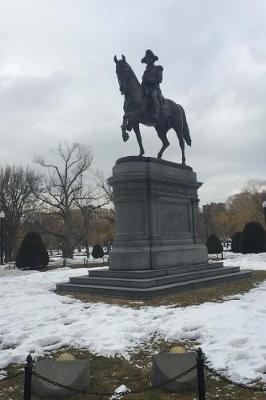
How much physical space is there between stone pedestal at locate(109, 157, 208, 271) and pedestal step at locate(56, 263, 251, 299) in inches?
26.3

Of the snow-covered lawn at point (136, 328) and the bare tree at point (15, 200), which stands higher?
the bare tree at point (15, 200)

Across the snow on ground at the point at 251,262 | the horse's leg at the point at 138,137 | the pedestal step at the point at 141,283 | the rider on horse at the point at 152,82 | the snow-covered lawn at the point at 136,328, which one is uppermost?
the rider on horse at the point at 152,82

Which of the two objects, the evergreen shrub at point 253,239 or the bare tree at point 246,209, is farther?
the bare tree at point 246,209

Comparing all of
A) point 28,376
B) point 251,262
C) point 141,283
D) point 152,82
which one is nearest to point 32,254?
point 251,262

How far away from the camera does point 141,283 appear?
12445 mm

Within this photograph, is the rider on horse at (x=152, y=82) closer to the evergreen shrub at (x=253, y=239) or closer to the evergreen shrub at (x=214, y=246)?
the evergreen shrub at (x=253, y=239)

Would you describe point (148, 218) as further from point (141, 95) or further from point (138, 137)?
point (141, 95)

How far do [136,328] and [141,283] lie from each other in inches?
144

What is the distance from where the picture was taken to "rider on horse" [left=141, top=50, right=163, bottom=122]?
16078mm

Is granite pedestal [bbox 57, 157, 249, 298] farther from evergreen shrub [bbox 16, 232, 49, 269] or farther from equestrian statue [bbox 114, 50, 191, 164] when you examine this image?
evergreen shrub [bbox 16, 232, 49, 269]

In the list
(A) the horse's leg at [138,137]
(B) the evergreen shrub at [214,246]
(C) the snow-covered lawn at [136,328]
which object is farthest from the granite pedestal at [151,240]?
(B) the evergreen shrub at [214,246]

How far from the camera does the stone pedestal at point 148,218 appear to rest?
14.3 meters

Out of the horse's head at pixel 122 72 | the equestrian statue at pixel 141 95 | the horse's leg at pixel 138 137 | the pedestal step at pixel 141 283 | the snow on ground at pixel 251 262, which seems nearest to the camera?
the pedestal step at pixel 141 283

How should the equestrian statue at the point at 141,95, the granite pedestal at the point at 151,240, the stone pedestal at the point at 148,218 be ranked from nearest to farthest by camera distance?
the granite pedestal at the point at 151,240 → the stone pedestal at the point at 148,218 → the equestrian statue at the point at 141,95
